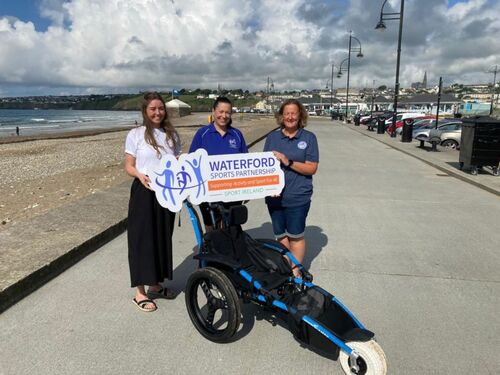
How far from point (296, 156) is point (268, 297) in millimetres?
1261

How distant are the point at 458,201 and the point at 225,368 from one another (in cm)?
678

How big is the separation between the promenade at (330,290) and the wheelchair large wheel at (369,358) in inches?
9.6

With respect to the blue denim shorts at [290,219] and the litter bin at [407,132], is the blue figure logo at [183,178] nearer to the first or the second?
the blue denim shorts at [290,219]

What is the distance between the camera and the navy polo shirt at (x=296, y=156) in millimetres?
3414

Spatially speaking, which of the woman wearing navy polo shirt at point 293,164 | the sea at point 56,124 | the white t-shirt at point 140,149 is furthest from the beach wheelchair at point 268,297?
the sea at point 56,124

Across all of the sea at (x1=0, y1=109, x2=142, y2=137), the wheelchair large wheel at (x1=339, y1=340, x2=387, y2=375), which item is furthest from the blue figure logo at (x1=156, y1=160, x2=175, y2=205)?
the sea at (x1=0, y1=109, x2=142, y2=137)

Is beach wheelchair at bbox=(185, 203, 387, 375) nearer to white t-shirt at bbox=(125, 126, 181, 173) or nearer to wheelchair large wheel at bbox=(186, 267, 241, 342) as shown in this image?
wheelchair large wheel at bbox=(186, 267, 241, 342)

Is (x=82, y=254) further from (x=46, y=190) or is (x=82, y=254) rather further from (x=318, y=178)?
(x=318, y=178)

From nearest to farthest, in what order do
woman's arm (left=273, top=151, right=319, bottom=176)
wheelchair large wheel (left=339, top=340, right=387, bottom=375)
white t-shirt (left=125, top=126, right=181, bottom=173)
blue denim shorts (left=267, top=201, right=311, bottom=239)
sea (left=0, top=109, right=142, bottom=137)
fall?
wheelchair large wheel (left=339, top=340, right=387, bottom=375) < white t-shirt (left=125, top=126, right=181, bottom=173) < woman's arm (left=273, top=151, right=319, bottom=176) < blue denim shorts (left=267, top=201, right=311, bottom=239) < sea (left=0, top=109, right=142, bottom=137)

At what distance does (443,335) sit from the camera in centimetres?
307

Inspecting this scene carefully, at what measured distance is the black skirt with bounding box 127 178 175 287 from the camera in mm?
3258

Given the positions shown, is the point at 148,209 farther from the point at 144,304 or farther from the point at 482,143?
the point at 482,143

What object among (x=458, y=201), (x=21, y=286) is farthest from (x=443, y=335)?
(x=458, y=201)

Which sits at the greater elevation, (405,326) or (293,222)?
(293,222)
